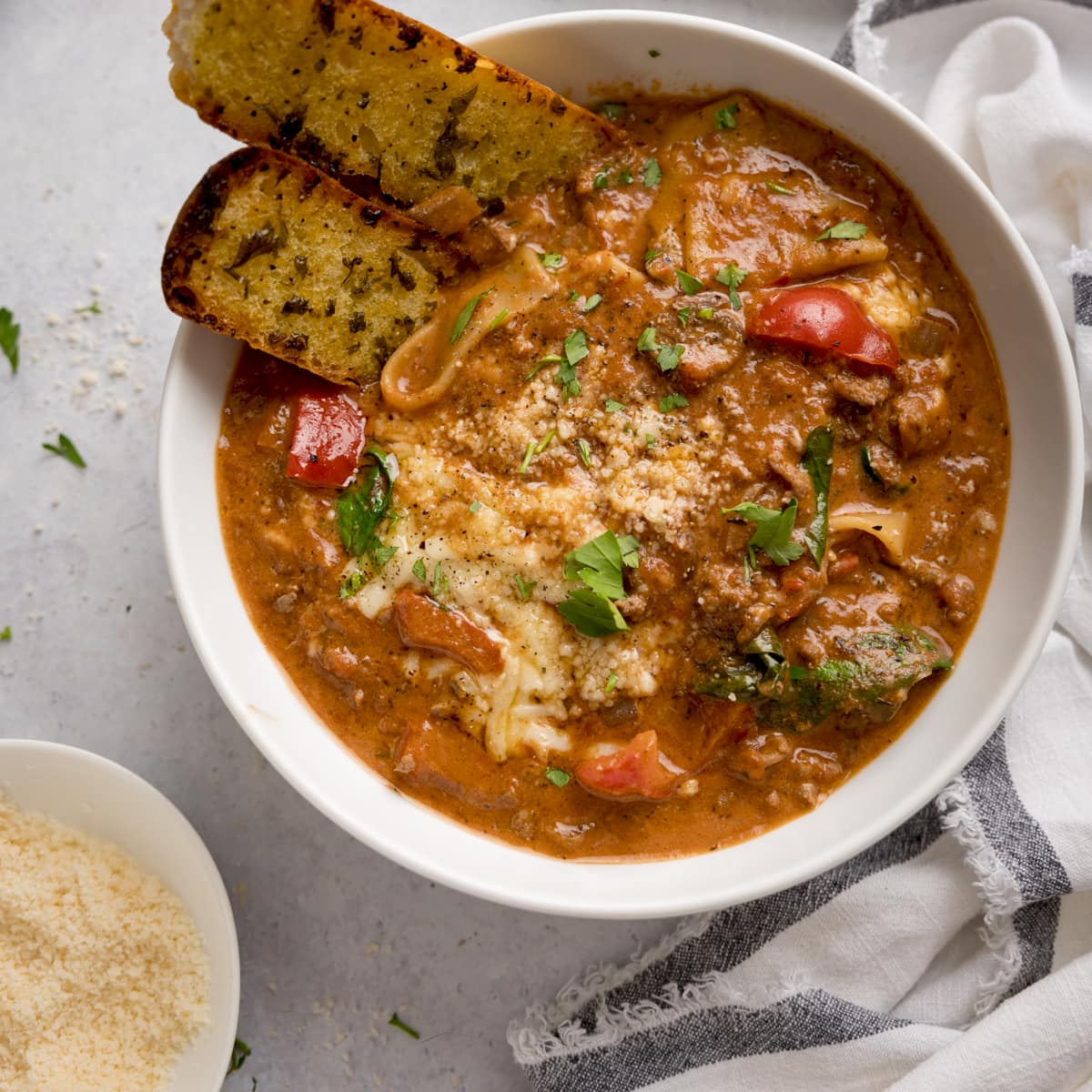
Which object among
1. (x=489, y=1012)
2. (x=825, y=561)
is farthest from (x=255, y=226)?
(x=489, y=1012)

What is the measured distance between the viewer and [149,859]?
14.5 ft

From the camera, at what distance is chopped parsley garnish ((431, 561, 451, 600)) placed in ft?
12.4

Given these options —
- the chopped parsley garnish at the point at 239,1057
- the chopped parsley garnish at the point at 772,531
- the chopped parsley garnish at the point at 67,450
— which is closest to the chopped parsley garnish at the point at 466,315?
the chopped parsley garnish at the point at 772,531

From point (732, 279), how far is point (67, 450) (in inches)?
109

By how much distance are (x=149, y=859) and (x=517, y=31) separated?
11.1 ft

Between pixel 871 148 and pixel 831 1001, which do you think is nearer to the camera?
pixel 871 148

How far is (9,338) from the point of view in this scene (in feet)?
15.4

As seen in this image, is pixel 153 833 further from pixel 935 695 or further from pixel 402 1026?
pixel 935 695

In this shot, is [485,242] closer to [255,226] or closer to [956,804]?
[255,226]

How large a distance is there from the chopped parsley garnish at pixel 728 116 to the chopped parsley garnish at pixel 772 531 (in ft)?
4.48

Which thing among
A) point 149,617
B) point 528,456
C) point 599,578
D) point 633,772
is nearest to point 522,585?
point 599,578

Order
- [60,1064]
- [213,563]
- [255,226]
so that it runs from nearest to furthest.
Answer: [255,226] < [213,563] < [60,1064]

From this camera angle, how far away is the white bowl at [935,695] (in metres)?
3.75

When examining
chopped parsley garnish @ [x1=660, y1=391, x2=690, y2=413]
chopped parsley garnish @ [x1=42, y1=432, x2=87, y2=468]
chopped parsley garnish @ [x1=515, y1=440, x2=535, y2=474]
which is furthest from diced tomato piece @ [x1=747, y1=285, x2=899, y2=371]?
chopped parsley garnish @ [x1=42, y1=432, x2=87, y2=468]
